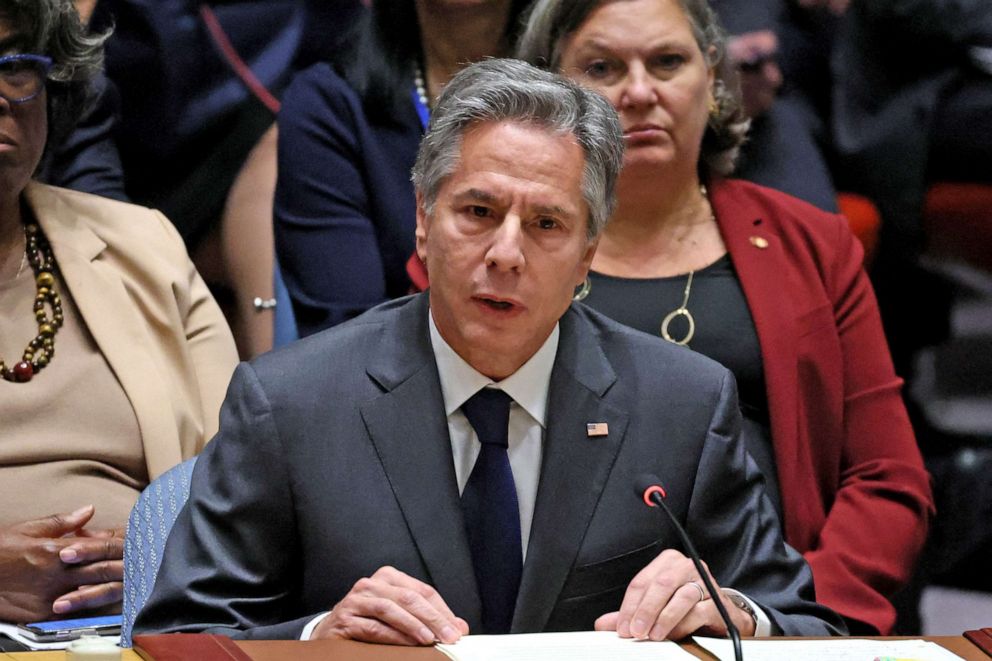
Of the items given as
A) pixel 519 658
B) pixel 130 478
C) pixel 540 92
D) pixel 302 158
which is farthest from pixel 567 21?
pixel 519 658

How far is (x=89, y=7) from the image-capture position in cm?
351

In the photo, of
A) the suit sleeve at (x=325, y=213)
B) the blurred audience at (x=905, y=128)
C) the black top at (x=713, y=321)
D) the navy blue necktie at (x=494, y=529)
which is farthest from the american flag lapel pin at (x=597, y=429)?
the blurred audience at (x=905, y=128)

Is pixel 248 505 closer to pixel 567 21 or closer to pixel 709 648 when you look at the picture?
pixel 709 648

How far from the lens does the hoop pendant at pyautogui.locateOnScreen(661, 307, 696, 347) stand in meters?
3.06

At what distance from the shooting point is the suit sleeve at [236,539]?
83.5 inches

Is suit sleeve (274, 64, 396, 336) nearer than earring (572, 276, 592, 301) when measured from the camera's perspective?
No

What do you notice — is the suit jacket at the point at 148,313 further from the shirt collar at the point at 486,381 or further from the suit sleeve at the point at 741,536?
the suit sleeve at the point at 741,536

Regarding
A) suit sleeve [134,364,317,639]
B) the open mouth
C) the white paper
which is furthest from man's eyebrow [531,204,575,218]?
the white paper

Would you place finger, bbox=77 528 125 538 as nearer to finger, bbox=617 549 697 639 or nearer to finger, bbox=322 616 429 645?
finger, bbox=322 616 429 645

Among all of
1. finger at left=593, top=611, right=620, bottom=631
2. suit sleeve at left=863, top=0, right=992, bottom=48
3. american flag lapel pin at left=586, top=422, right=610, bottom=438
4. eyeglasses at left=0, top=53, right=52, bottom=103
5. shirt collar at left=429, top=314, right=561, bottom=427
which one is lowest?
finger at left=593, top=611, right=620, bottom=631

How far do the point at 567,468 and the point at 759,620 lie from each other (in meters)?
0.36

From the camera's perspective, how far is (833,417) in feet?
10.1

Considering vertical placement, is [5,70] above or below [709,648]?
above

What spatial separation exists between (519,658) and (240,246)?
1.98m
